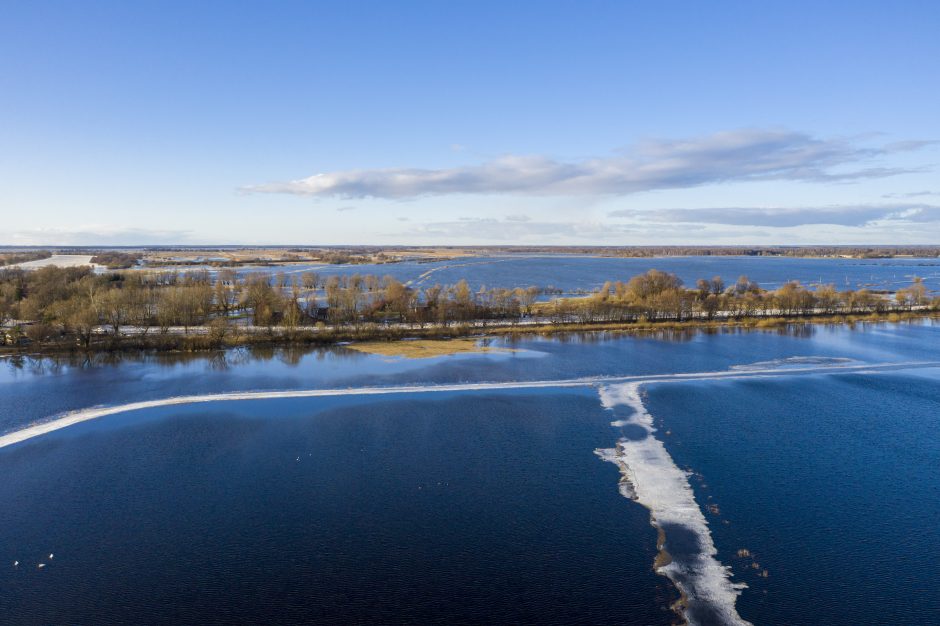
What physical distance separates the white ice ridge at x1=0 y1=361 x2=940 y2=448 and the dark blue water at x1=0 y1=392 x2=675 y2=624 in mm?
921

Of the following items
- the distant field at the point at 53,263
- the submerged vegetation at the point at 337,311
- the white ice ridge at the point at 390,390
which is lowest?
the white ice ridge at the point at 390,390

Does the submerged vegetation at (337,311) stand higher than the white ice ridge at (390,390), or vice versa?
the submerged vegetation at (337,311)

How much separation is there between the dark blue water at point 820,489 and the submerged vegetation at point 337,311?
1467 cm

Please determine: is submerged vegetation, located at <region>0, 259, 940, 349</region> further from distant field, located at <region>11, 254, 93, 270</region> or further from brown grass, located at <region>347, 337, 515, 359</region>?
distant field, located at <region>11, 254, 93, 270</region>

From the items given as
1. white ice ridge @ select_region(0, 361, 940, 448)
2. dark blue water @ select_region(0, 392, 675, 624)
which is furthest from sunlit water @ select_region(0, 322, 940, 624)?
white ice ridge @ select_region(0, 361, 940, 448)

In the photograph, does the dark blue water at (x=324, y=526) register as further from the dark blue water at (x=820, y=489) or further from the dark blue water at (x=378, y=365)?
the dark blue water at (x=378, y=365)

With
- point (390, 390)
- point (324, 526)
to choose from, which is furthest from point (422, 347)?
point (324, 526)

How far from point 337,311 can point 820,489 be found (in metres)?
23.8

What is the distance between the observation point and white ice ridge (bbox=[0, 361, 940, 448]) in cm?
1477

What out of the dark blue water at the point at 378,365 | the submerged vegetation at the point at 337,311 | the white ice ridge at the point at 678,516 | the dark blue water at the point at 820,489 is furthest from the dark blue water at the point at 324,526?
the submerged vegetation at the point at 337,311

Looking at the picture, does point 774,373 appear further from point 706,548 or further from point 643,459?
point 706,548

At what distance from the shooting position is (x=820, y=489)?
11.0 meters

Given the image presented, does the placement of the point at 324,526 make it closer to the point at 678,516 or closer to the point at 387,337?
the point at 678,516

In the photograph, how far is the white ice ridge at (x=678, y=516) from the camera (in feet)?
25.0
